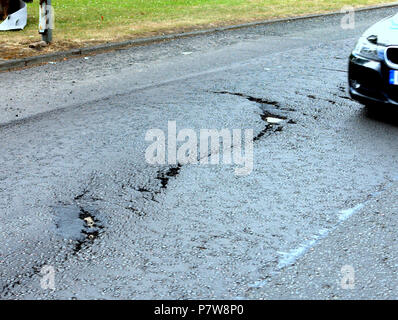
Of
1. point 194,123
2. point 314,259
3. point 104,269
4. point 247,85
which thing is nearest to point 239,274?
point 314,259

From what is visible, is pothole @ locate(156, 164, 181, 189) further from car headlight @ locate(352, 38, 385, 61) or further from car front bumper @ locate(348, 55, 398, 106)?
car headlight @ locate(352, 38, 385, 61)

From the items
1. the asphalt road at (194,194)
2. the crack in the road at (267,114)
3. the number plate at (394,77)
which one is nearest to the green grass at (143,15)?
the asphalt road at (194,194)

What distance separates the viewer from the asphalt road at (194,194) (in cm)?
394

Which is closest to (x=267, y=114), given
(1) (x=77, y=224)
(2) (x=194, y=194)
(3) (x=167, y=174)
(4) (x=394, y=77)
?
(4) (x=394, y=77)

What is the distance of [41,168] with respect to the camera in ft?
18.7

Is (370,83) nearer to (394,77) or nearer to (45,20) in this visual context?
(394,77)

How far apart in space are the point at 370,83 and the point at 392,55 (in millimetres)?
355

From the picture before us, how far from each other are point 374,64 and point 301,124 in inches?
38.1

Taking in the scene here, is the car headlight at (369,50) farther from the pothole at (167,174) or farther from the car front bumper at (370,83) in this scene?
the pothole at (167,174)

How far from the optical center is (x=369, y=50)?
710cm

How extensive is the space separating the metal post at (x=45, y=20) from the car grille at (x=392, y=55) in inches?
251

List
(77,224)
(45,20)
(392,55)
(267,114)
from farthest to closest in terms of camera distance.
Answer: (45,20) < (267,114) < (392,55) < (77,224)

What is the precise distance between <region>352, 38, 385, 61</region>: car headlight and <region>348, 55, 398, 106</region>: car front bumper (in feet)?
0.16

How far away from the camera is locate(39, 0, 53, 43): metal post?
1123 centimetres
